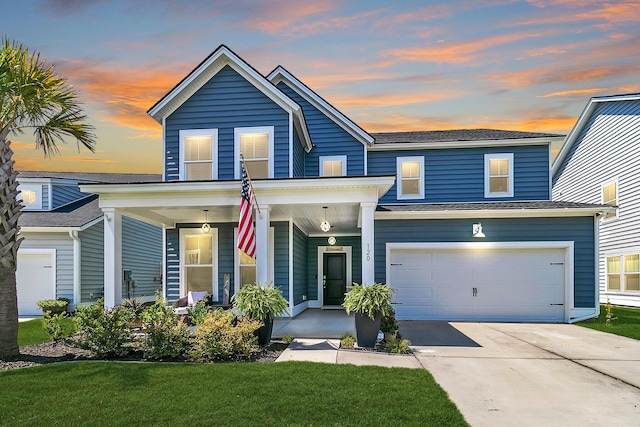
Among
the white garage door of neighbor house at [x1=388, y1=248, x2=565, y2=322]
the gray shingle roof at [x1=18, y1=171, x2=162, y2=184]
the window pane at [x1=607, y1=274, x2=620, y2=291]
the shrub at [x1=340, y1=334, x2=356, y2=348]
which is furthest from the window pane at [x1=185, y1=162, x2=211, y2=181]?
the window pane at [x1=607, y1=274, x2=620, y2=291]

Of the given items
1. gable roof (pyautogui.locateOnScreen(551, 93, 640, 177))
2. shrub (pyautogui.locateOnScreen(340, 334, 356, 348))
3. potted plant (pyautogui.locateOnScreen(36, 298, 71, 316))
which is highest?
gable roof (pyautogui.locateOnScreen(551, 93, 640, 177))

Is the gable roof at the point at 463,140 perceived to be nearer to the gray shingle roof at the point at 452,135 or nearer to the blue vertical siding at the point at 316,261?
the gray shingle roof at the point at 452,135

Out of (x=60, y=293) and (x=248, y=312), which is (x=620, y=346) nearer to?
(x=248, y=312)

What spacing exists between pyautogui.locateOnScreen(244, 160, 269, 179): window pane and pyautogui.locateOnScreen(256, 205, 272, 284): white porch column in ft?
7.95

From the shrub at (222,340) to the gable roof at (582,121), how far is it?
59.7 feet

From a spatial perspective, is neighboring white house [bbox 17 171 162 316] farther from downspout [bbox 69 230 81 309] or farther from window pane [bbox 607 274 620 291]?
window pane [bbox 607 274 620 291]

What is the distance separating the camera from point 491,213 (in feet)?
45.9

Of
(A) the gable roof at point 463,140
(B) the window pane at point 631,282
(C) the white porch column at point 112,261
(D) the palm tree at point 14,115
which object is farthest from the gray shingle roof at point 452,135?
(D) the palm tree at point 14,115

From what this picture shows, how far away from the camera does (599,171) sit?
813 inches

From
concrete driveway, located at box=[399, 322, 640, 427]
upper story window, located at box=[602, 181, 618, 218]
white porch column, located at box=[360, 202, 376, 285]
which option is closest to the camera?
concrete driveway, located at box=[399, 322, 640, 427]

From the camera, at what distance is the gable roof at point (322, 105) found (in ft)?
53.3

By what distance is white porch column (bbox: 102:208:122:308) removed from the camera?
10.9 m

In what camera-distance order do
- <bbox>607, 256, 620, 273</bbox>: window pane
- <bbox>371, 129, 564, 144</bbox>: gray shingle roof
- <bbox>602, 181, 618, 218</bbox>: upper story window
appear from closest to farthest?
1. <bbox>371, 129, 564, 144</bbox>: gray shingle roof
2. <bbox>602, 181, 618, 218</bbox>: upper story window
3. <bbox>607, 256, 620, 273</bbox>: window pane

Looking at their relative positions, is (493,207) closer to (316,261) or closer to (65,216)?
(316,261)
